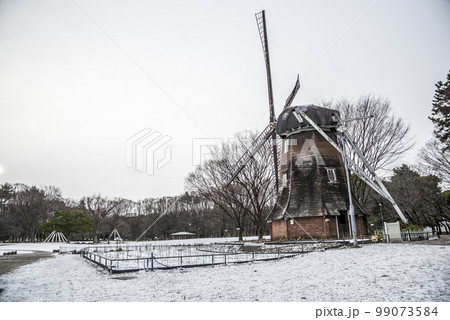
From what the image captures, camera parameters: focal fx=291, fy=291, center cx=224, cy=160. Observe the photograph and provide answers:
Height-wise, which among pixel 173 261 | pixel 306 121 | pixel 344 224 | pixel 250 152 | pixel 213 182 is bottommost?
pixel 173 261

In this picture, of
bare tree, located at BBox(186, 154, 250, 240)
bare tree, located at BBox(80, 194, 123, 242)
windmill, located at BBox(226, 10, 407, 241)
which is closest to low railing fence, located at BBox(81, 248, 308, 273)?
windmill, located at BBox(226, 10, 407, 241)

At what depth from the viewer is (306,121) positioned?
19297 millimetres

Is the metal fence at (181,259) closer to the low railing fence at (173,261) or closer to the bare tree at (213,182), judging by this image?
the low railing fence at (173,261)

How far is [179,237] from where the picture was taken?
61688 mm

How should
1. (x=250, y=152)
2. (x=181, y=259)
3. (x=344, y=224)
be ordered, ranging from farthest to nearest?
(x=250, y=152)
(x=344, y=224)
(x=181, y=259)

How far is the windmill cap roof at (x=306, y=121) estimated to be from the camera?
1905 cm

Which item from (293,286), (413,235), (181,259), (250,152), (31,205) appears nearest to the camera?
(293,286)

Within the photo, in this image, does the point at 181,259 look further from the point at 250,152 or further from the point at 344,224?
the point at 250,152

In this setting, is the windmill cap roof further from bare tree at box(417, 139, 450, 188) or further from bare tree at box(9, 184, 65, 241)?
bare tree at box(9, 184, 65, 241)

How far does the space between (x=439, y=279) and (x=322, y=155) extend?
45.9ft

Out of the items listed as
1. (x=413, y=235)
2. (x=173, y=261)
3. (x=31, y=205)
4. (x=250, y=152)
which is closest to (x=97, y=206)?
(x=31, y=205)
